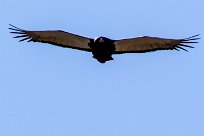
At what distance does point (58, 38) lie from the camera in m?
73.9

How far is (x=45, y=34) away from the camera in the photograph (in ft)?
242

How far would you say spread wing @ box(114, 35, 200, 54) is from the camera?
242 feet

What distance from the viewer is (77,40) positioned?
244 feet

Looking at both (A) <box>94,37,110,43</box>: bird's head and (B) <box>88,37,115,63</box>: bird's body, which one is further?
(A) <box>94,37,110,43</box>: bird's head

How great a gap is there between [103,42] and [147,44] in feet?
6.34

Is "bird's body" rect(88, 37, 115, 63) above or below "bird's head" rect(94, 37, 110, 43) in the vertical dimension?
below

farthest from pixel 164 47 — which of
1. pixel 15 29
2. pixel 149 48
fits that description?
pixel 15 29

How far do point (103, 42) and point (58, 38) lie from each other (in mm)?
1818

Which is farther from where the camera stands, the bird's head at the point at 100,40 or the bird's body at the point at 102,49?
the bird's head at the point at 100,40

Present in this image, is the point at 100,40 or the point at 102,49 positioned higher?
the point at 100,40

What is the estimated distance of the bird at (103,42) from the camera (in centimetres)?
7306

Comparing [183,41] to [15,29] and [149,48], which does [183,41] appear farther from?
[15,29]

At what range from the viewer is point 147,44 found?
74.2m

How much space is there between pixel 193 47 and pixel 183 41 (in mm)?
1067
